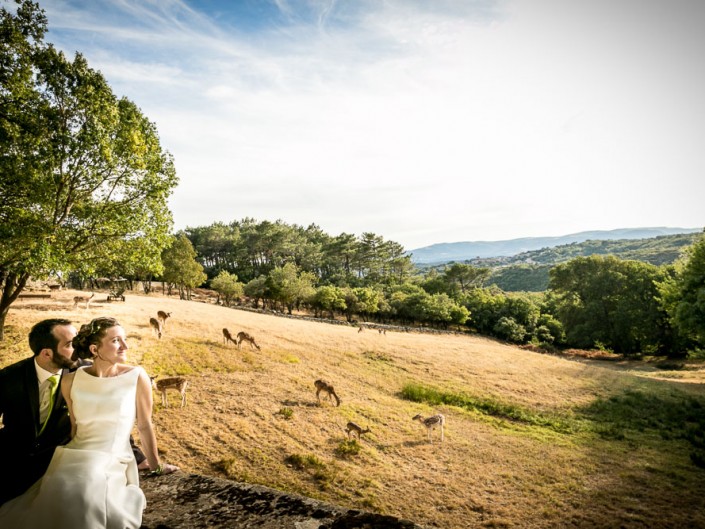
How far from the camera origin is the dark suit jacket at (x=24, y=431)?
3285 mm

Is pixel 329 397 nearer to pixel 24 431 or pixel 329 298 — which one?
pixel 24 431

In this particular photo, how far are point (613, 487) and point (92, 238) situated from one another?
24.7 metres

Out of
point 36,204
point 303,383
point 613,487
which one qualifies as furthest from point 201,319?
point 613,487

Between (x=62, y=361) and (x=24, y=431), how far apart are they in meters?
0.78

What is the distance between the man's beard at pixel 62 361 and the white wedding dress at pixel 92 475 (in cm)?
122

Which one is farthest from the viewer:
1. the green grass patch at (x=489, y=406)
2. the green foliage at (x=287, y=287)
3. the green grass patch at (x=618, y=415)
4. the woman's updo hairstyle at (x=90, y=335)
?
the green foliage at (x=287, y=287)

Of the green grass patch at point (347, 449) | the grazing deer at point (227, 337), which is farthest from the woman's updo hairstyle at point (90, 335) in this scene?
the grazing deer at point (227, 337)

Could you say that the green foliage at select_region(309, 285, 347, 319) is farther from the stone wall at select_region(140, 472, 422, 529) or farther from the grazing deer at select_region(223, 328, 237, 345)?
the stone wall at select_region(140, 472, 422, 529)

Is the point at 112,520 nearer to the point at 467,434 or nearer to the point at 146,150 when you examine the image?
the point at 146,150

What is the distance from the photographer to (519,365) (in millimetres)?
38125

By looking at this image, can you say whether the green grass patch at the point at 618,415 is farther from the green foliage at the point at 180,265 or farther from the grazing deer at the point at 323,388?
the green foliage at the point at 180,265

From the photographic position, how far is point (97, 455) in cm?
312

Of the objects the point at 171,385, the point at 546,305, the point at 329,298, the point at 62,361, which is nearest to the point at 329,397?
the point at 171,385

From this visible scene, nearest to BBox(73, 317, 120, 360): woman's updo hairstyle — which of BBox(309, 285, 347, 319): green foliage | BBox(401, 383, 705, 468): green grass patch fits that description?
BBox(401, 383, 705, 468): green grass patch
